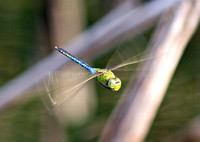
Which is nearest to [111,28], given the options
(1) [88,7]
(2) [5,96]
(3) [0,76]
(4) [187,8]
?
(4) [187,8]

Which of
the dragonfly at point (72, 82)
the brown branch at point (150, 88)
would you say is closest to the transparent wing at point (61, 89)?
the dragonfly at point (72, 82)

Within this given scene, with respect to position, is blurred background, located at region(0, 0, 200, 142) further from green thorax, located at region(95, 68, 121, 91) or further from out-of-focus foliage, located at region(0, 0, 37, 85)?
green thorax, located at region(95, 68, 121, 91)

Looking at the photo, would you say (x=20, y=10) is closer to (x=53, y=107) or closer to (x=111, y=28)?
(x=111, y=28)

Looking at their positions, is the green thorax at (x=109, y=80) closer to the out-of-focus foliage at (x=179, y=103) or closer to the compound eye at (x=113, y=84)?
the compound eye at (x=113, y=84)

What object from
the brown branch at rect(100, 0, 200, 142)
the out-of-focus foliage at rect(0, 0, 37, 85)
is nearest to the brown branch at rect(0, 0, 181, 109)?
the brown branch at rect(100, 0, 200, 142)

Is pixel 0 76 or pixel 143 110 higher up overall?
pixel 0 76
